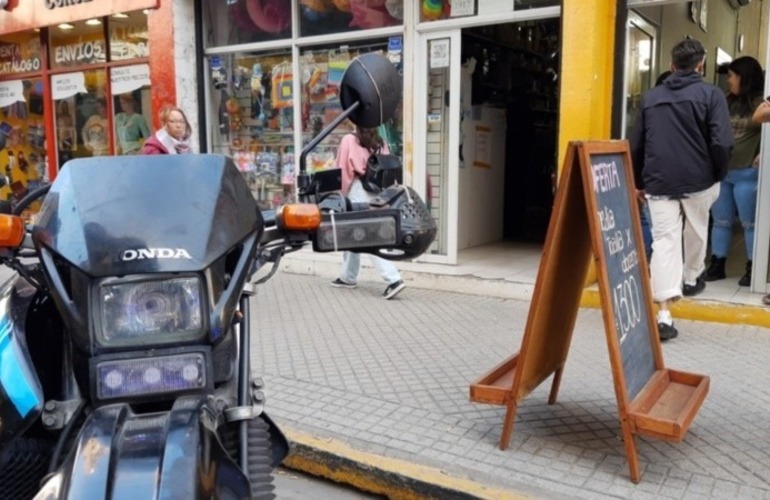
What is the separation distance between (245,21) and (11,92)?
17.5ft

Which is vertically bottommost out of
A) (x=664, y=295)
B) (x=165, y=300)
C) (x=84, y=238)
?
(x=664, y=295)

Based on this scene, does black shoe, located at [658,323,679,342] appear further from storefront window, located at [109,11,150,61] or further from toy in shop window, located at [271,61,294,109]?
storefront window, located at [109,11,150,61]

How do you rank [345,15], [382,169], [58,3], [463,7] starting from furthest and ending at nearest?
[58,3], [345,15], [463,7], [382,169]

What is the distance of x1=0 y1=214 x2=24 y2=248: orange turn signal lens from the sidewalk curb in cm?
211

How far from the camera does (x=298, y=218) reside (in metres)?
2.08

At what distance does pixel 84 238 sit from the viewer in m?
1.68

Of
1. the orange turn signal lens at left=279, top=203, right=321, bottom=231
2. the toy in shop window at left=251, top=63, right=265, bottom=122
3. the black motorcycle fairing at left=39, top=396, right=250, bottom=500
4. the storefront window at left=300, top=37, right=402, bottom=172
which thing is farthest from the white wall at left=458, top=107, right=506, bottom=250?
the black motorcycle fairing at left=39, top=396, right=250, bottom=500

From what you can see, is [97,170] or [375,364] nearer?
[97,170]

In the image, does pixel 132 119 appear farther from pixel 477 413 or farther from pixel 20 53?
pixel 477 413

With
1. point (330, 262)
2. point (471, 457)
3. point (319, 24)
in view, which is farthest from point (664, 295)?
point (319, 24)

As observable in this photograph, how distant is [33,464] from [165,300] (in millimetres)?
712

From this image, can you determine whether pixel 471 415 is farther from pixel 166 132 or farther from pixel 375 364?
pixel 166 132

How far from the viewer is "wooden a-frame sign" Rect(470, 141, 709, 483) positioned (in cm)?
316

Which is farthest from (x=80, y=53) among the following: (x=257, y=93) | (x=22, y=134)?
(x=257, y=93)
